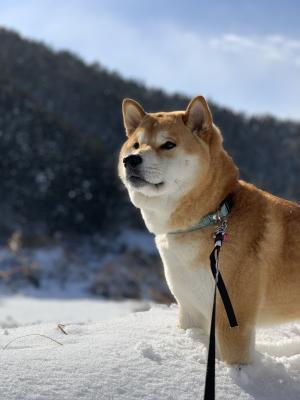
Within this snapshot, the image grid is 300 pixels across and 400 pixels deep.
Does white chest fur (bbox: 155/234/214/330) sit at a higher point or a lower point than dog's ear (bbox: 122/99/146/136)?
lower

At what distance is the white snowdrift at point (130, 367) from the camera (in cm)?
219

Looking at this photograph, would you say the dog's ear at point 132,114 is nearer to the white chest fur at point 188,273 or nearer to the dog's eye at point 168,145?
the dog's eye at point 168,145

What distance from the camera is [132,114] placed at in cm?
355

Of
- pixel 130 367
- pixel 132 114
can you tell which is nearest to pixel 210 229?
pixel 130 367

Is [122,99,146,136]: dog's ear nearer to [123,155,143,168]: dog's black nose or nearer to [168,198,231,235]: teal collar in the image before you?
[123,155,143,168]: dog's black nose

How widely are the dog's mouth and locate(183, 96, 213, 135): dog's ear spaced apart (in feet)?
1.53

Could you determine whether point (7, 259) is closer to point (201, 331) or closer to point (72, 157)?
point (72, 157)

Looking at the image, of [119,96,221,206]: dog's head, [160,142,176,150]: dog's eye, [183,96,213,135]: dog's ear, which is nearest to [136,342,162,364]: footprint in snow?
[119,96,221,206]: dog's head

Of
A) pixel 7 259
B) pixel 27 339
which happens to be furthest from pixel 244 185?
pixel 7 259

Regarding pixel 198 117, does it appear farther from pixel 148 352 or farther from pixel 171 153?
pixel 148 352

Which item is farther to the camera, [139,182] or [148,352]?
[139,182]

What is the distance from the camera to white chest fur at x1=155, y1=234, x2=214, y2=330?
2.88m

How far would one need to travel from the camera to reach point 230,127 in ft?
70.7

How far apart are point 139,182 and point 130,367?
1.06 m
